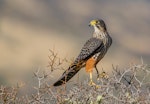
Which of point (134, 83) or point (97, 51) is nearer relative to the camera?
point (134, 83)

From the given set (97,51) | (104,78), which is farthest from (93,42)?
(104,78)

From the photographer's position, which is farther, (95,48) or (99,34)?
(99,34)

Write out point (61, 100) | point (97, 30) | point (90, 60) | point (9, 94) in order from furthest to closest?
point (97, 30), point (90, 60), point (9, 94), point (61, 100)

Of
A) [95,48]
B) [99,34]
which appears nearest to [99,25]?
[99,34]

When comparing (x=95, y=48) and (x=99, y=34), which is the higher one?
(x=99, y=34)

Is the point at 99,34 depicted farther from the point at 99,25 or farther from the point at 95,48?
the point at 95,48

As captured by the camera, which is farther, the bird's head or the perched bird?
the bird's head

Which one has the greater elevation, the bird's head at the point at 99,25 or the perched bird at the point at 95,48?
the bird's head at the point at 99,25

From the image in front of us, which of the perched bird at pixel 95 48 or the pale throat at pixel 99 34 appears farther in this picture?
the pale throat at pixel 99 34

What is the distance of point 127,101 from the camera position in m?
4.76

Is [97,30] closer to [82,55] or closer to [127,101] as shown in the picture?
[82,55]

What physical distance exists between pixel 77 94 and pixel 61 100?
442 mm

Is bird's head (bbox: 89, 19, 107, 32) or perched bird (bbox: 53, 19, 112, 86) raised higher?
bird's head (bbox: 89, 19, 107, 32)

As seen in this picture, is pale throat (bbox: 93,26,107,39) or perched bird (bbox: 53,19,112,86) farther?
pale throat (bbox: 93,26,107,39)
